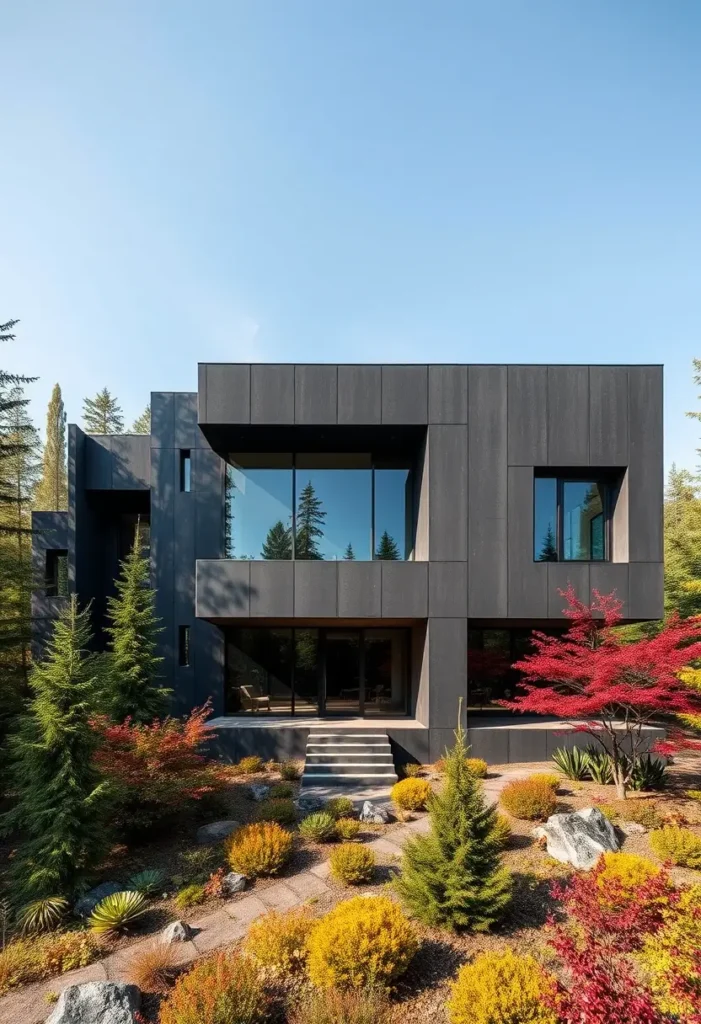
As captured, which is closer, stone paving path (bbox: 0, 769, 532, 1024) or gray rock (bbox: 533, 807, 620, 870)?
stone paving path (bbox: 0, 769, 532, 1024)

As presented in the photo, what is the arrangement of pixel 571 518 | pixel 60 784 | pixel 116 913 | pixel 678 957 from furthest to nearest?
pixel 571 518 → pixel 60 784 → pixel 116 913 → pixel 678 957

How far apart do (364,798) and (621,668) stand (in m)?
6.04

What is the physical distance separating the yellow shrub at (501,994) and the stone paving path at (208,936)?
215 centimetres

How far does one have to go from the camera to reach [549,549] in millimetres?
12695

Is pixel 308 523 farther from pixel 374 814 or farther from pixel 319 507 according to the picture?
pixel 374 814

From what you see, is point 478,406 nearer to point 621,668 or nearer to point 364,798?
point 621,668

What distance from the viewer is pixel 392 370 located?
40.7ft

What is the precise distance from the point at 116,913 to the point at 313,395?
34.8ft

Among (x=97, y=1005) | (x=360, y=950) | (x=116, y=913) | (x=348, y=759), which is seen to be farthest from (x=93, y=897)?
(x=348, y=759)

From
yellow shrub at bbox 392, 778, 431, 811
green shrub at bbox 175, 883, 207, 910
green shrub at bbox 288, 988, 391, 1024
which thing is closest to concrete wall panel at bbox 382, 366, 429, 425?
yellow shrub at bbox 392, 778, 431, 811

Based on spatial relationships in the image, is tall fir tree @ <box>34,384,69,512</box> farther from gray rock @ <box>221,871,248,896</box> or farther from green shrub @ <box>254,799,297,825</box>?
gray rock @ <box>221,871,248,896</box>

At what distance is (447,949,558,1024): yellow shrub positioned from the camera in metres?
4.16

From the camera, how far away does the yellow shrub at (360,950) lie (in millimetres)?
4855

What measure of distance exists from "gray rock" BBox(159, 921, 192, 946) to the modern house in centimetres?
642
